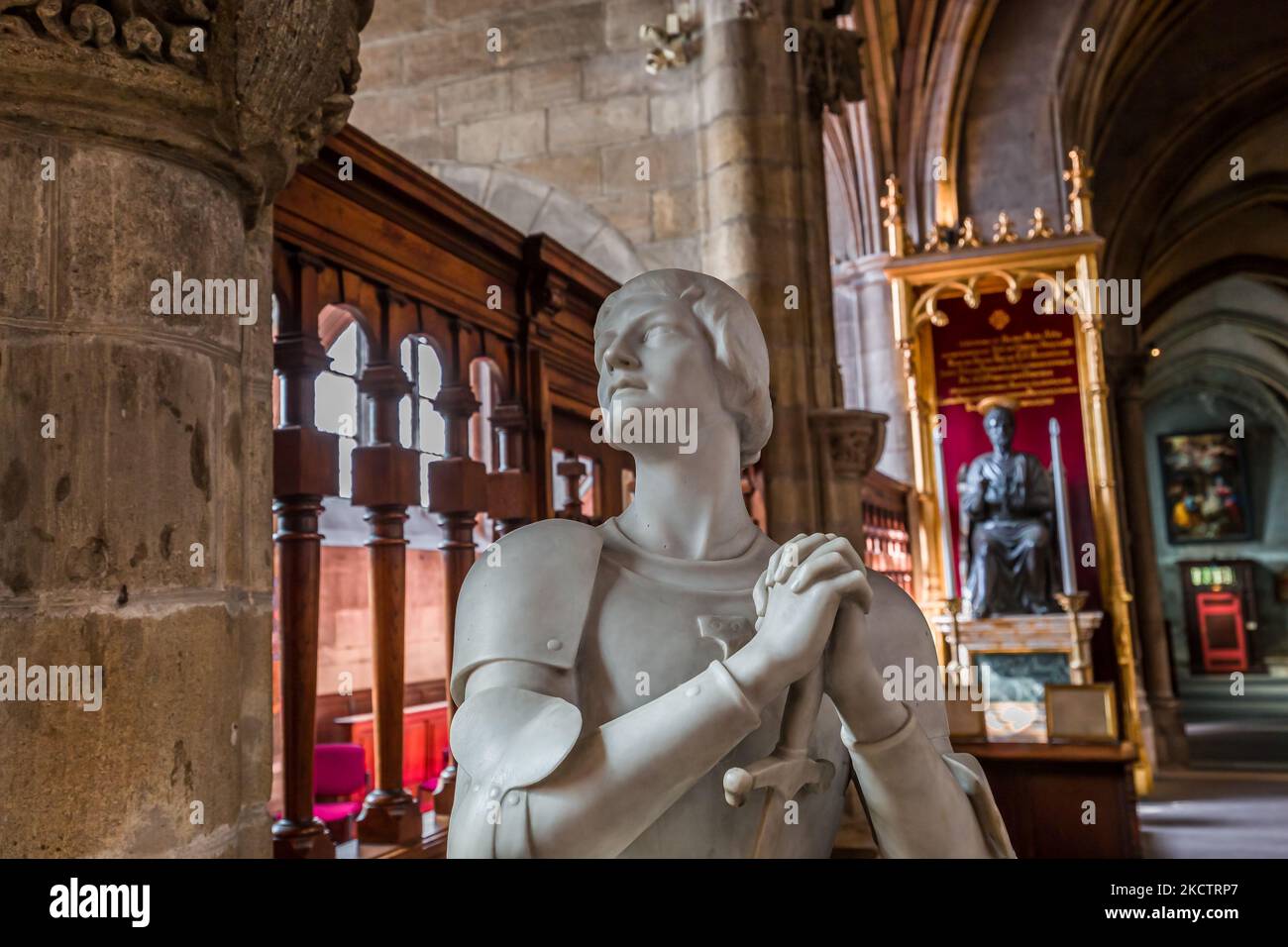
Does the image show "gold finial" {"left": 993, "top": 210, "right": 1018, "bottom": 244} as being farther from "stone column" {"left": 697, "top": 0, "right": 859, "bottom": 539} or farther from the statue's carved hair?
the statue's carved hair

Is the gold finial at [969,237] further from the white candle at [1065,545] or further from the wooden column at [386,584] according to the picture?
the wooden column at [386,584]

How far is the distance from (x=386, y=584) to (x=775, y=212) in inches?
122

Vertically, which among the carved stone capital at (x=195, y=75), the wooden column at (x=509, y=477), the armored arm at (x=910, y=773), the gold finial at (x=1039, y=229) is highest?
the gold finial at (x=1039, y=229)

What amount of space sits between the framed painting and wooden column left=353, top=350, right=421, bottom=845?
26.0 meters

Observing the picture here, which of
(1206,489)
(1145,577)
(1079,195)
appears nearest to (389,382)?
(1079,195)

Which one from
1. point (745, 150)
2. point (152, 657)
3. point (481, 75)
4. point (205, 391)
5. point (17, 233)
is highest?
point (481, 75)

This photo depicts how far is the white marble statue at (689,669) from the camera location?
3.64 feet

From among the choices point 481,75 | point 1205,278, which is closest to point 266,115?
point 481,75

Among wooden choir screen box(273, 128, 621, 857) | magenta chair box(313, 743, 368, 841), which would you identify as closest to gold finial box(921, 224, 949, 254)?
wooden choir screen box(273, 128, 621, 857)

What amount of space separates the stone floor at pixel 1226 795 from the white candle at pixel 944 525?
238 cm

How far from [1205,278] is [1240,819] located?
13716mm

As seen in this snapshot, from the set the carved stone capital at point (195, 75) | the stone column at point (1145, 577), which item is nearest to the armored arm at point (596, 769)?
the carved stone capital at point (195, 75)
